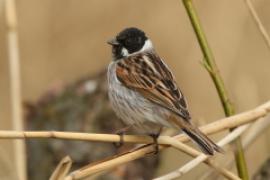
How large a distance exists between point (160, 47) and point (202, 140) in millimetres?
3174

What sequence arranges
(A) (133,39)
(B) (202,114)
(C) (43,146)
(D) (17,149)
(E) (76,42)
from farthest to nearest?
(E) (76,42), (B) (202,114), (C) (43,146), (A) (133,39), (D) (17,149)

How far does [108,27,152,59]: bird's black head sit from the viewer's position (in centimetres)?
482

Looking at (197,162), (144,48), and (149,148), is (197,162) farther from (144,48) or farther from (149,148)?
(144,48)

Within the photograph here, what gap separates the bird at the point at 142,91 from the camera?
14.1ft

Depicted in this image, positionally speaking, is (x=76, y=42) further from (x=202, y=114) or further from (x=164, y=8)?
(x=202, y=114)

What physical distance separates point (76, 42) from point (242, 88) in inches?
72.3

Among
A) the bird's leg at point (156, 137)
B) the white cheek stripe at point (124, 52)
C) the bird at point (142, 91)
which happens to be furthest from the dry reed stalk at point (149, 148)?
the white cheek stripe at point (124, 52)

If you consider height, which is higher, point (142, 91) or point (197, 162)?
point (142, 91)

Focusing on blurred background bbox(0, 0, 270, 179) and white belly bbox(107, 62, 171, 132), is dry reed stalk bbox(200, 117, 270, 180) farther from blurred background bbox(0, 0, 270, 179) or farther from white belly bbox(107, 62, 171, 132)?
blurred background bbox(0, 0, 270, 179)

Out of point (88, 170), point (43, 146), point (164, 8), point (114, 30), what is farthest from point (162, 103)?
point (114, 30)

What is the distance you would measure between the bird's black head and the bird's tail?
0.98 meters

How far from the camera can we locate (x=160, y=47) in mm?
6918

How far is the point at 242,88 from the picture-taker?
5.91 metres

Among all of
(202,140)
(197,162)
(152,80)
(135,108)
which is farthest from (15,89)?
(197,162)
